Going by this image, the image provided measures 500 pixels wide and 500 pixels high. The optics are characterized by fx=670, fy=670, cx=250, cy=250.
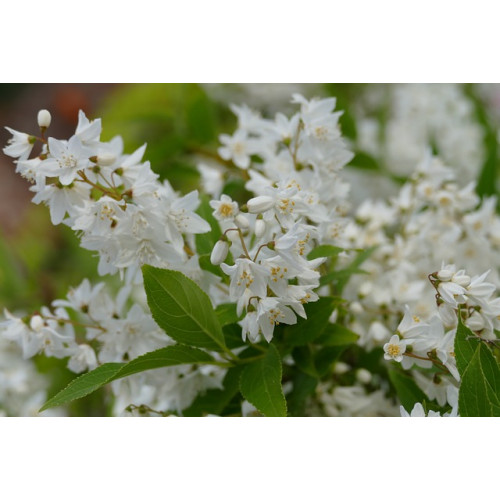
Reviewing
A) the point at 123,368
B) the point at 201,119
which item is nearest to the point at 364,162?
the point at 201,119

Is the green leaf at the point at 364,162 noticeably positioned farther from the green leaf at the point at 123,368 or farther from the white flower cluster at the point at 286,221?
the green leaf at the point at 123,368

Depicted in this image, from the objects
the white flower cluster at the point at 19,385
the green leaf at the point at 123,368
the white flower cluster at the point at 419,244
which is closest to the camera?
the green leaf at the point at 123,368

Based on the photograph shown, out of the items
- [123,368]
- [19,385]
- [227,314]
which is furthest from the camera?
[19,385]

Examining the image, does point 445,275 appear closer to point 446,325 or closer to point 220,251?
point 446,325

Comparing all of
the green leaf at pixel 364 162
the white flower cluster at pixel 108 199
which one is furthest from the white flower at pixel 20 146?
the green leaf at pixel 364 162

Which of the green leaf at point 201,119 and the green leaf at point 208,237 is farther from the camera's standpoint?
the green leaf at point 201,119

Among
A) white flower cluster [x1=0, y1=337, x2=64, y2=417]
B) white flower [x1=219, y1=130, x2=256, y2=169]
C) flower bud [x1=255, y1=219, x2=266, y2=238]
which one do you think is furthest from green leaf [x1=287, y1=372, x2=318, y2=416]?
white flower cluster [x1=0, y1=337, x2=64, y2=417]

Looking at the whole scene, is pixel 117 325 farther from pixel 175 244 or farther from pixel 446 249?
pixel 446 249
